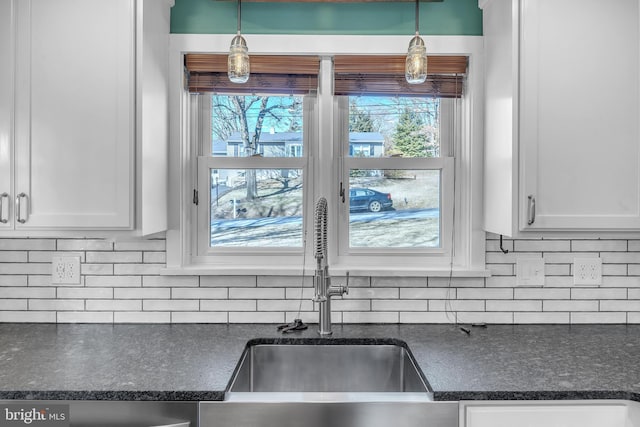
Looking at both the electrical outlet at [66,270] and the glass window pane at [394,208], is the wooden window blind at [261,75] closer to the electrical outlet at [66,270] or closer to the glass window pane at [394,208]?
the glass window pane at [394,208]

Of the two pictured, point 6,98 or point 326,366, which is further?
→ point 326,366

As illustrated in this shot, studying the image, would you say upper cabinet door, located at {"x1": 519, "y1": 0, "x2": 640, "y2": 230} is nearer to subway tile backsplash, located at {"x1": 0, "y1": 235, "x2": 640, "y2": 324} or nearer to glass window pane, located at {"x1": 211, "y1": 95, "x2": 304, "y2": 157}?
subway tile backsplash, located at {"x1": 0, "y1": 235, "x2": 640, "y2": 324}

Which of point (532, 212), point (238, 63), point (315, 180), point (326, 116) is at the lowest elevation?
point (532, 212)

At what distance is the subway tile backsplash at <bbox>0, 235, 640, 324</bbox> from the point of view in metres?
2.00

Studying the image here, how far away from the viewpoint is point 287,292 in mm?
2025

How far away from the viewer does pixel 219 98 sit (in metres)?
2.12

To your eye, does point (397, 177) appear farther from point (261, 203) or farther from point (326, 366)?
point (326, 366)

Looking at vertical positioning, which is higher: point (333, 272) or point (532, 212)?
point (532, 212)

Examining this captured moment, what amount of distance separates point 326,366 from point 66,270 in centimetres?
118

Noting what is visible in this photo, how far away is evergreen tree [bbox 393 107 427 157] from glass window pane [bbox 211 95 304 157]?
17.6 inches

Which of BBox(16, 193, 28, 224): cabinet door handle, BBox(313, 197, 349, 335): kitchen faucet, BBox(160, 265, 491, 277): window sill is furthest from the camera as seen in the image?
BBox(160, 265, 491, 277): window sill
